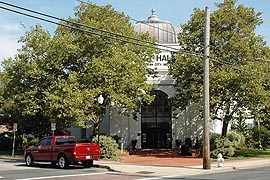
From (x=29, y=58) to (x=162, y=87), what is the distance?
1450 centimetres

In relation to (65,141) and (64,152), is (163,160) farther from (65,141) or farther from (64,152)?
(64,152)

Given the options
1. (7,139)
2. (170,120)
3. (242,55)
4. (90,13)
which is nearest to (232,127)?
(170,120)

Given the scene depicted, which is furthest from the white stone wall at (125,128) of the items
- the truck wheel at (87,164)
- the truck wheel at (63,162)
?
the truck wheel at (63,162)

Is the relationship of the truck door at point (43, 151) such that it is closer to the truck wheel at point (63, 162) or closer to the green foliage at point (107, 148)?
the truck wheel at point (63, 162)

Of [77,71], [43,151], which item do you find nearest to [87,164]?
[43,151]

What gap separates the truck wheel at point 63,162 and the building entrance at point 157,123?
19668mm

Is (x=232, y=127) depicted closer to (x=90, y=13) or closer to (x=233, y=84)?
(x=233, y=84)

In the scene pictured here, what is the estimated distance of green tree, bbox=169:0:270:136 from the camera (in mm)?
25828

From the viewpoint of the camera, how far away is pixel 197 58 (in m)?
28.0

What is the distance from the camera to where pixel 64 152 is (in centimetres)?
1941

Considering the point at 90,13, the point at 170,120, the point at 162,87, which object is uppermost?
the point at 90,13

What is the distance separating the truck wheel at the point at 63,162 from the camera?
64.1 feet

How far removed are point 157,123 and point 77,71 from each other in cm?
1370

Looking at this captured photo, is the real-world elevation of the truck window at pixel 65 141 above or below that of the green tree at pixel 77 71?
below
